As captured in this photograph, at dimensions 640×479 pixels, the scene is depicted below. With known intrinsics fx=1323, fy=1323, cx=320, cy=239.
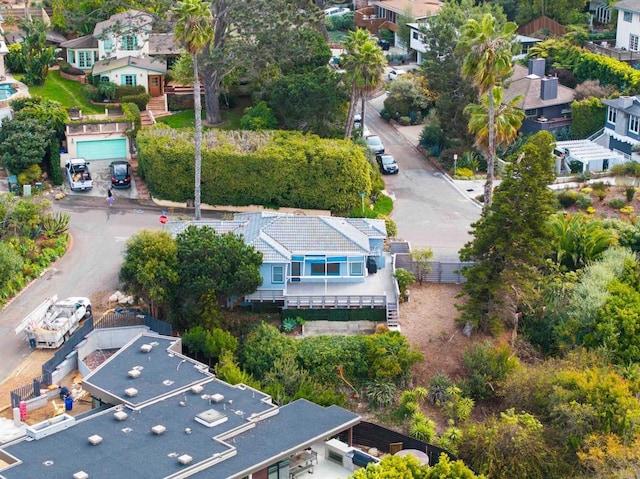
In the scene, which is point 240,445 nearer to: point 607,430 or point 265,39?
point 607,430

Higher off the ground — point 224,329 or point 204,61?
point 204,61

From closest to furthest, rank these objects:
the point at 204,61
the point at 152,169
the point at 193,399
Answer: the point at 193,399
the point at 152,169
the point at 204,61

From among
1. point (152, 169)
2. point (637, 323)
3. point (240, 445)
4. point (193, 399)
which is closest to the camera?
point (240, 445)

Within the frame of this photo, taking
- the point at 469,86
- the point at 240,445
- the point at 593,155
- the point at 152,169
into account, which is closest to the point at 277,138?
the point at 152,169

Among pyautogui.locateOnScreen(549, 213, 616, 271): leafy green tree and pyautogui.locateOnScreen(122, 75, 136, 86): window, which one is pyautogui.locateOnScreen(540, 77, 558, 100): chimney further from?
pyautogui.locateOnScreen(122, 75, 136, 86): window

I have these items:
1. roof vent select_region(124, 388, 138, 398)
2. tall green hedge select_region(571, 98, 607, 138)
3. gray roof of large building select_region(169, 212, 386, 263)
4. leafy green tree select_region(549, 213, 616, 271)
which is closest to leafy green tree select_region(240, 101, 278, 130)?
gray roof of large building select_region(169, 212, 386, 263)

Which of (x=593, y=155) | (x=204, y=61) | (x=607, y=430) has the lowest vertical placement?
(x=607, y=430)

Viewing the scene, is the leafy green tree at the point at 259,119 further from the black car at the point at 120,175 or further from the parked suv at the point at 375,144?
the black car at the point at 120,175
